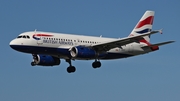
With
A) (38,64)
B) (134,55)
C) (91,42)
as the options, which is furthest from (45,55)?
(134,55)

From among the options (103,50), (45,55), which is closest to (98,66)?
(103,50)

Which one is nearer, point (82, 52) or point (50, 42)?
point (50, 42)

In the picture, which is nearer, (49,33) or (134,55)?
(49,33)

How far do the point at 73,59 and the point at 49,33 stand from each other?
581 cm

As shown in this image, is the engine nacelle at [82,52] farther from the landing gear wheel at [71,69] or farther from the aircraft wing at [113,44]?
the landing gear wheel at [71,69]

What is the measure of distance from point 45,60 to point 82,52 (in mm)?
8525

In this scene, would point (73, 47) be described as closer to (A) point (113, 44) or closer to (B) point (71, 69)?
(A) point (113, 44)

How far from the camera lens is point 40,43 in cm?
8300

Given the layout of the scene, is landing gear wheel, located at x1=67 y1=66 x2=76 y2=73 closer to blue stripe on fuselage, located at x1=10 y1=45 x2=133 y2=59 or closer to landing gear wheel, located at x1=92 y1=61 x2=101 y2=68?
landing gear wheel, located at x1=92 y1=61 x2=101 y2=68

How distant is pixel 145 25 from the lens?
96875 mm

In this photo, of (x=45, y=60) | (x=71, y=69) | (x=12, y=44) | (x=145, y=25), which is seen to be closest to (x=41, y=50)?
(x=12, y=44)

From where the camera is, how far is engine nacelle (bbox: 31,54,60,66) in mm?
89312

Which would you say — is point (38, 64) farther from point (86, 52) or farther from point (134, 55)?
point (134, 55)

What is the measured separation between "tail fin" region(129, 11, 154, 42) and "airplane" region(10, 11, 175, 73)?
386 centimetres
